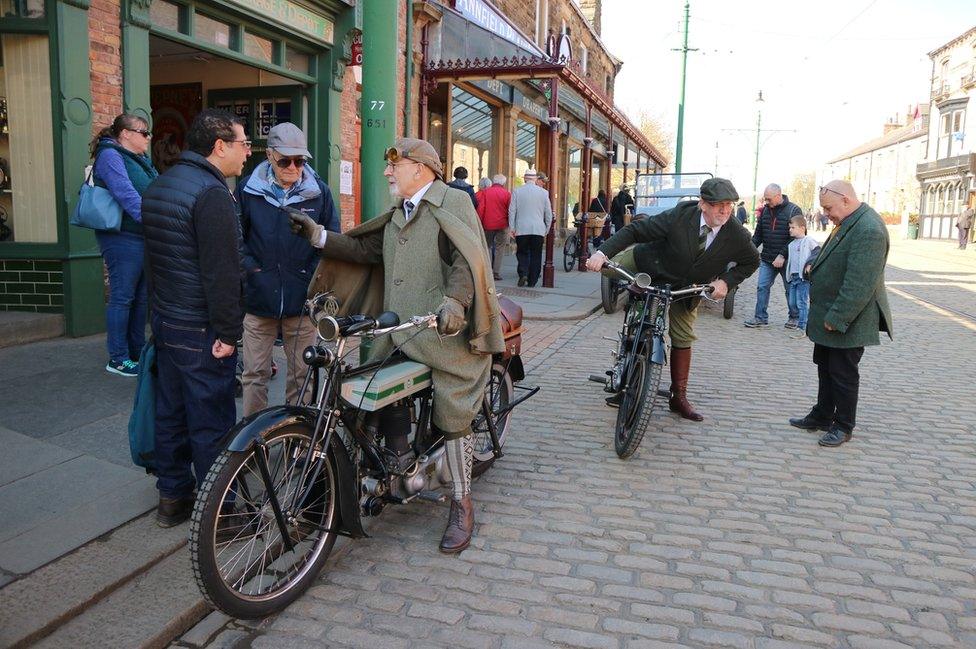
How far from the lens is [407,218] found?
3.61 metres

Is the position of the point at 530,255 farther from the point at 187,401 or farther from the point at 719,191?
the point at 187,401

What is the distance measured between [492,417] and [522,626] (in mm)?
1446

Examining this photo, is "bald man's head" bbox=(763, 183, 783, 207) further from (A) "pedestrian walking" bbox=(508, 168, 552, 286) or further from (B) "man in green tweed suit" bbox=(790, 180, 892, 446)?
(B) "man in green tweed suit" bbox=(790, 180, 892, 446)

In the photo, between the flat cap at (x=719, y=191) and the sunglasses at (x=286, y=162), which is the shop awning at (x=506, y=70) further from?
the sunglasses at (x=286, y=162)

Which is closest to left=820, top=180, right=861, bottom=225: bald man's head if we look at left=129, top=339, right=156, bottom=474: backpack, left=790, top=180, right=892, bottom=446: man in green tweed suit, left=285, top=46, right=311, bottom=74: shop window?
left=790, top=180, right=892, bottom=446: man in green tweed suit

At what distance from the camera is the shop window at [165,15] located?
782 cm

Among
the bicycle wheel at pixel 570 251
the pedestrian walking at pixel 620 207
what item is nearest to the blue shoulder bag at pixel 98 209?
the bicycle wheel at pixel 570 251

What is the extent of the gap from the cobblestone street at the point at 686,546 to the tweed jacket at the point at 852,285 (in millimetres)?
770

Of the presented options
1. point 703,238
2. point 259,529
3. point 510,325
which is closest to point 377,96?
point 510,325

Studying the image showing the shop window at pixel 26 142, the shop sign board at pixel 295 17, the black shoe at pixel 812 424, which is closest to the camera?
the black shoe at pixel 812 424

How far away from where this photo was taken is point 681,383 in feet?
19.7

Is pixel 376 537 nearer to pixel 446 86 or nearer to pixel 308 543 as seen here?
pixel 308 543

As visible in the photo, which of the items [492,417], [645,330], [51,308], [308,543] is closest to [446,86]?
[51,308]

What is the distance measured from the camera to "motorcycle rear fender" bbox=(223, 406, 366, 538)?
9.46 feet
